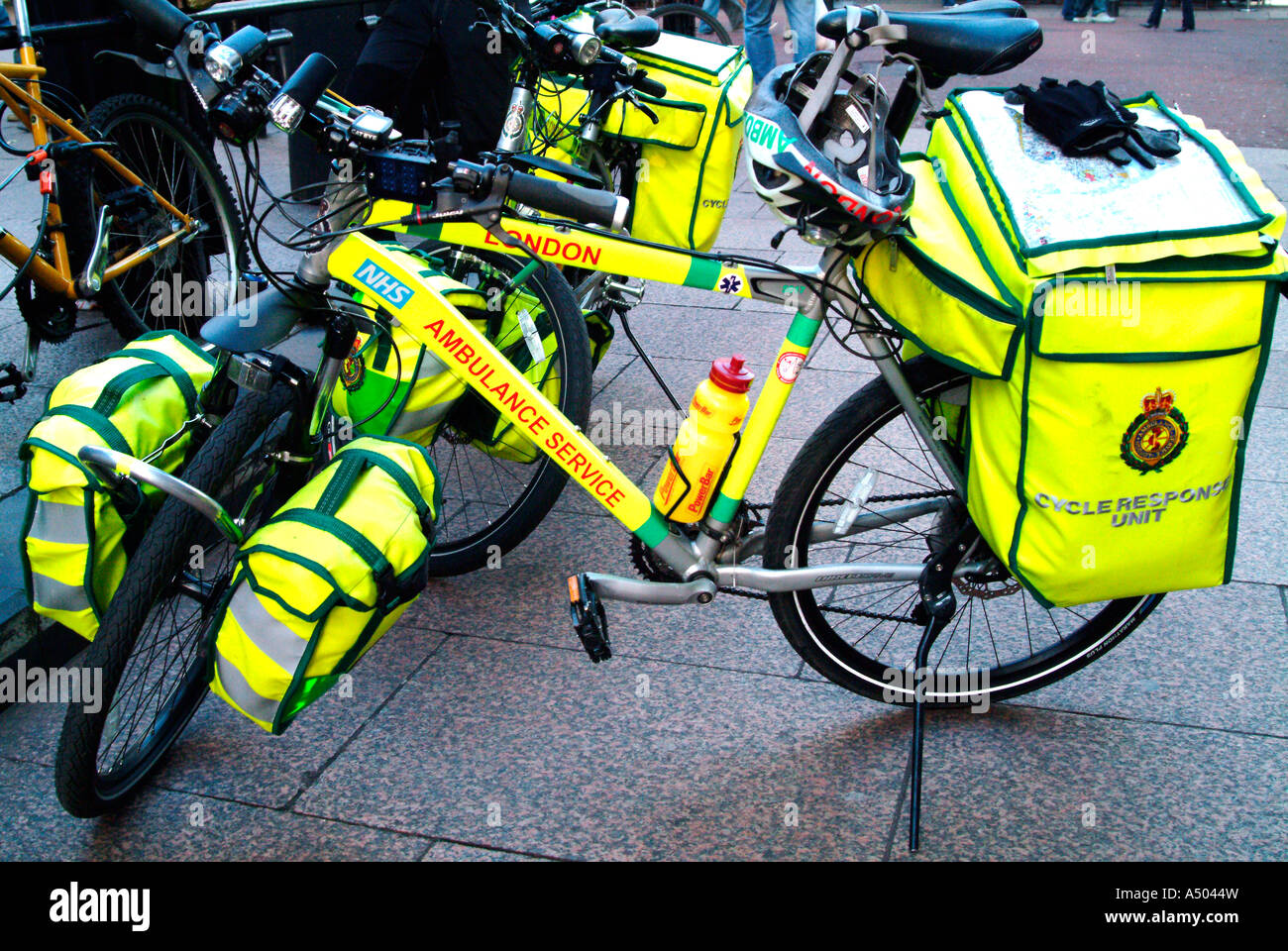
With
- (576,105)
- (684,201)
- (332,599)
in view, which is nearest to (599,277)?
(684,201)

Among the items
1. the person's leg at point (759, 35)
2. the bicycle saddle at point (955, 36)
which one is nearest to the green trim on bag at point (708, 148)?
the bicycle saddle at point (955, 36)

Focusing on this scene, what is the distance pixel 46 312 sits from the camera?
3.85 m

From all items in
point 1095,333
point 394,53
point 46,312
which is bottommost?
point 46,312

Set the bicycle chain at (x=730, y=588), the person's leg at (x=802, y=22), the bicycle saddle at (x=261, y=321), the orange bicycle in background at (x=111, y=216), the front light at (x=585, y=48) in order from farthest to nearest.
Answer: the person's leg at (x=802, y=22), the orange bicycle in background at (x=111, y=216), the front light at (x=585, y=48), the bicycle chain at (x=730, y=588), the bicycle saddle at (x=261, y=321)

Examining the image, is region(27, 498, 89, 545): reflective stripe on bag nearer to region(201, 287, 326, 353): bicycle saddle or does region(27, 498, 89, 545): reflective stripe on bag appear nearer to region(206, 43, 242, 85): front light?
region(201, 287, 326, 353): bicycle saddle

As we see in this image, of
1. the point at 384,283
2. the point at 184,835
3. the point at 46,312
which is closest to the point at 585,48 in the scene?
the point at 384,283

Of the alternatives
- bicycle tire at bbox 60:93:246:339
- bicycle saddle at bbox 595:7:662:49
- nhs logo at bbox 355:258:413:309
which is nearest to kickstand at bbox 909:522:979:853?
nhs logo at bbox 355:258:413:309

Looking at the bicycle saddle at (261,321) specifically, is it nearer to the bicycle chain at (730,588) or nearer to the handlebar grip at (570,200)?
the handlebar grip at (570,200)

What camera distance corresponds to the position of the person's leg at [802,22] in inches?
317

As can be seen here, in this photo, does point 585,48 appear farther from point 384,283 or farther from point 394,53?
point 384,283

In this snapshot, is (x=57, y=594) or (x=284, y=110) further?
(x=57, y=594)

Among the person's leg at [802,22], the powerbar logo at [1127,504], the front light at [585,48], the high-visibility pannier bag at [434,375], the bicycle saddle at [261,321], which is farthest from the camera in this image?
the person's leg at [802,22]

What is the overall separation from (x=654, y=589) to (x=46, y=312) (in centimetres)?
260
